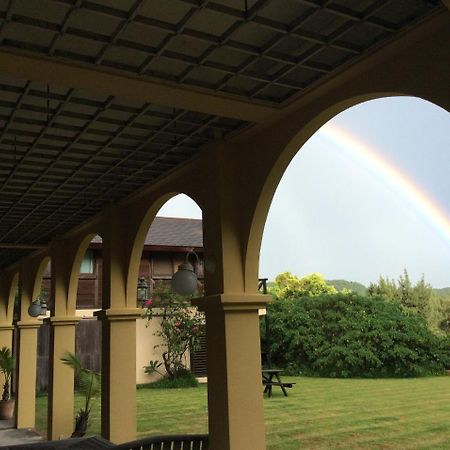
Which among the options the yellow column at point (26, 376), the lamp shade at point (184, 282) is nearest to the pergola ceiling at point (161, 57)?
the lamp shade at point (184, 282)

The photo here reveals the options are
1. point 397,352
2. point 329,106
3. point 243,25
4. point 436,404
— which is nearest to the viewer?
point 243,25

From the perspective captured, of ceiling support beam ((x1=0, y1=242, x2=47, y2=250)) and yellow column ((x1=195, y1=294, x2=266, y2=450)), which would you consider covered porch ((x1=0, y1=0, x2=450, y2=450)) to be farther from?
ceiling support beam ((x1=0, y1=242, x2=47, y2=250))

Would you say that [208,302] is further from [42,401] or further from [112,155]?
[42,401]

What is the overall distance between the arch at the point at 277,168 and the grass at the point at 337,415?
442cm

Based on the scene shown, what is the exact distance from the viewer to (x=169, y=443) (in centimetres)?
440

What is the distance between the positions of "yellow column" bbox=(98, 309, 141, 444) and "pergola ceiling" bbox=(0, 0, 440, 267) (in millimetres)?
2437

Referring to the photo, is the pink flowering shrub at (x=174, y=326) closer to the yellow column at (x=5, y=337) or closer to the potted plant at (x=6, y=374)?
the yellow column at (x=5, y=337)

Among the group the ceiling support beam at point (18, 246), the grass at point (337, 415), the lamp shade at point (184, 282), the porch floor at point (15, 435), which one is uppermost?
the ceiling support beam at point (18, 246)

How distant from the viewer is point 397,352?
17797 millimetres

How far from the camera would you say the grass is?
28.3ft

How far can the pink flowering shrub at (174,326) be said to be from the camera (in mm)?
17781

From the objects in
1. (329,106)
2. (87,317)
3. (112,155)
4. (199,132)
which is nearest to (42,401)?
(87,317)

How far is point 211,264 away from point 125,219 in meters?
2.71

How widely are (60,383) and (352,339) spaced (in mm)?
11396
